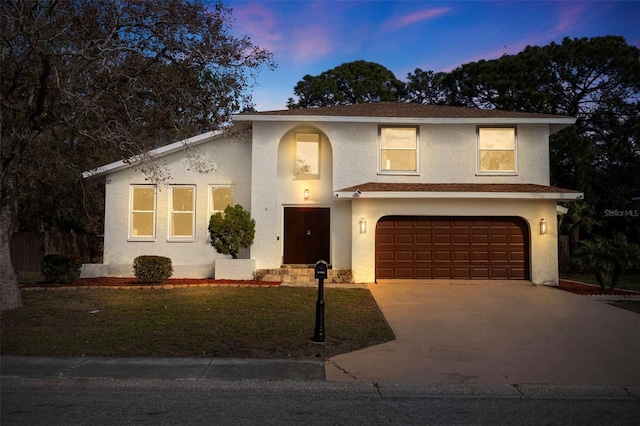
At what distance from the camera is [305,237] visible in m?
17.1

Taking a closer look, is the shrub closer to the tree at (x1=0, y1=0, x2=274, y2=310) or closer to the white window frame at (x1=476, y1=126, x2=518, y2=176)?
the white window frame at (x1=476, y1=126, x2=518, y2=176)

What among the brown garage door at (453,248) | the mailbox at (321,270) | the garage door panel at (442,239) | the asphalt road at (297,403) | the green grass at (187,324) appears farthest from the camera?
the garage door panel at (442,239)

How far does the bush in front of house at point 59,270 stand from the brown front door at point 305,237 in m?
6.58

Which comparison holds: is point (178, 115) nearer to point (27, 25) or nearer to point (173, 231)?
point (27, 25)

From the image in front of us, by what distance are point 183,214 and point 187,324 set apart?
8833mm

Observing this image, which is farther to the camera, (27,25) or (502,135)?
(502,135)

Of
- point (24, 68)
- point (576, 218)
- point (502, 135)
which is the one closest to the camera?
point (24, 68)

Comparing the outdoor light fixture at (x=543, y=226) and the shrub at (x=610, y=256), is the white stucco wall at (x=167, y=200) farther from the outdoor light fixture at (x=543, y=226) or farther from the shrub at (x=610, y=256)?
the shrub at (x=610, y=256)

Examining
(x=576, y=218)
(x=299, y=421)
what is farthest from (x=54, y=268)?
(x=576, y=218)

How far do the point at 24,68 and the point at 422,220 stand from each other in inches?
456

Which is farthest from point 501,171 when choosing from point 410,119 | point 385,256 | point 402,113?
point 385,256

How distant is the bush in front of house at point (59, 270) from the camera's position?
14555 millimetres

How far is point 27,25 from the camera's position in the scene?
999 centimetres

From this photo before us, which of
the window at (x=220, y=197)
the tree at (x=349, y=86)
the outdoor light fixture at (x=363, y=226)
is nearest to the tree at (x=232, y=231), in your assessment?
the window at (x=220, y=197)
